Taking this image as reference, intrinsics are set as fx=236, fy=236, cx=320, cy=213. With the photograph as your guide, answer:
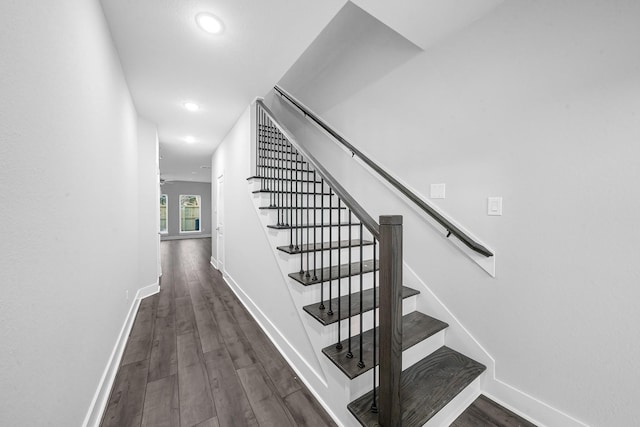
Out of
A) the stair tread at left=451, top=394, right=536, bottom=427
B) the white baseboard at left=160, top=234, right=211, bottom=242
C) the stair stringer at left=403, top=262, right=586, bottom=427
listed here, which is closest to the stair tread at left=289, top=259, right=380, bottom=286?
the stair stringer at left=403, top=262, right=586, bottom=427

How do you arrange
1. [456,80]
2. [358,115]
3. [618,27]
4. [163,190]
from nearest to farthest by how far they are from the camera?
[618,27], [456,80], [358,115], [163,190]

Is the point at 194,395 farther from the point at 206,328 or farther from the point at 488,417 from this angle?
the point at 488,417

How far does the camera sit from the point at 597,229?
1.24 m

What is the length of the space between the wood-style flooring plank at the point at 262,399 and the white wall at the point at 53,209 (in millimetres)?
892

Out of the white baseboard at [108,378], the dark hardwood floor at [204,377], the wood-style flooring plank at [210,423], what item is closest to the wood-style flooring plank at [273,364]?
the dark hardwood floor at [204,377]

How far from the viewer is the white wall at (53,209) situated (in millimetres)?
718

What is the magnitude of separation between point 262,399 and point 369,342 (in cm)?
83

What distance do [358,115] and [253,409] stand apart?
2711 mm

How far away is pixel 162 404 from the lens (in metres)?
1.55

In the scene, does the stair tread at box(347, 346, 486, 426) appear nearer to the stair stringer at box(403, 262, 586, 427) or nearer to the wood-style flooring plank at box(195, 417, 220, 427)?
the stair stringer at box(403, 262, 586, 427)

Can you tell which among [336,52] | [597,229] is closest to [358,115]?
[336,52]

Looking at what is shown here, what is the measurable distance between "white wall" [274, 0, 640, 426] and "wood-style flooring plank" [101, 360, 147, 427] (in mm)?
2264

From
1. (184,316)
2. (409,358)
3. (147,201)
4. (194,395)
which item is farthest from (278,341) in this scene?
(147,201)

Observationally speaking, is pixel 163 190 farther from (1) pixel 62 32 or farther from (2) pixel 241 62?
(1) pixel 62 32
